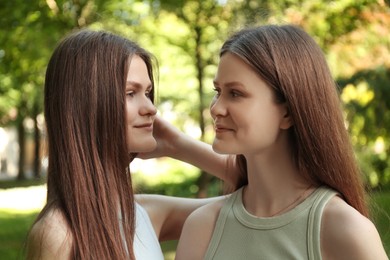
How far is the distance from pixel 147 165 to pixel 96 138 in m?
15.9

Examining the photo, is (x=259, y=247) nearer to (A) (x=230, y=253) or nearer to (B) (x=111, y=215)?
(A) (x=230, y=253)

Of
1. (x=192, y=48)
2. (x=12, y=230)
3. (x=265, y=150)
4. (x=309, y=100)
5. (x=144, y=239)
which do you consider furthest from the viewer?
(x=192, y=48)

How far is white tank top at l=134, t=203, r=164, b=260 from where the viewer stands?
→ 2469mm

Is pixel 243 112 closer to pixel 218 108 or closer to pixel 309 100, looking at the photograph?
pixel 218 108

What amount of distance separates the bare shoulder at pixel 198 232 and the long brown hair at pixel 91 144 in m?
0.19

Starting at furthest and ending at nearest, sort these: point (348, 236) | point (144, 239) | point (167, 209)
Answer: point (167, 209), point (144, 239), point (348, 236)

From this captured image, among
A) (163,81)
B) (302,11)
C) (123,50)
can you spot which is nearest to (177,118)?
(163,81)

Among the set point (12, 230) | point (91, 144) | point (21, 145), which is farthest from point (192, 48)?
point (21, 145)

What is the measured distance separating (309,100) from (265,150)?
9.0 inches

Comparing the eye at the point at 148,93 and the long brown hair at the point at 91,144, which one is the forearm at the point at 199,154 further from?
the long brown hair at the point at 91,144

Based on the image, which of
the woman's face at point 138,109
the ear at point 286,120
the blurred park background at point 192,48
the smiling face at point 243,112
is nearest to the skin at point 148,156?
the woman's face at point 138,109

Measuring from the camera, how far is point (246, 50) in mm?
2154

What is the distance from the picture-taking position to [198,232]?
237 cm

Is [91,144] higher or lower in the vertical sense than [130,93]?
lower
